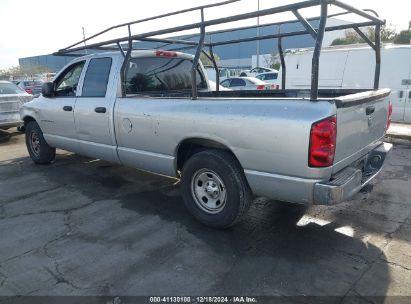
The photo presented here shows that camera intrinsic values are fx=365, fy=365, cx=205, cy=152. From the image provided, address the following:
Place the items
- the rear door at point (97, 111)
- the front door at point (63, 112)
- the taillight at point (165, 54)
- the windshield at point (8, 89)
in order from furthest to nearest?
the windshield at point (8, 89) → the front door at point (63, 112) → the taillight at point (165, 54) → the rear door at point (97, 111)

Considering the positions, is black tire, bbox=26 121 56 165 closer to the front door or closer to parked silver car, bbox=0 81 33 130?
the front door

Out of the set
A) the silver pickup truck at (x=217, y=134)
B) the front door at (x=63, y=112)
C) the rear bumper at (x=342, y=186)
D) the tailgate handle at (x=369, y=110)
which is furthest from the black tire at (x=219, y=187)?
the front door at (x=63, y=112)

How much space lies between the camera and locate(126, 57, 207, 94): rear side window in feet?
16.3

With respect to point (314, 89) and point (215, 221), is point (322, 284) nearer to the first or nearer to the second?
point (215, 221)

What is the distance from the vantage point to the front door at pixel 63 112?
5598 mm

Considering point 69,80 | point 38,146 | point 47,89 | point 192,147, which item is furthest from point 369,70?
point 38,146

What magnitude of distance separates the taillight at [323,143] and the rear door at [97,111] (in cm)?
279

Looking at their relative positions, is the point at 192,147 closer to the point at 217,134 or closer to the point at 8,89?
the point at 217,134

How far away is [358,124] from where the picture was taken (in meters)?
3.37

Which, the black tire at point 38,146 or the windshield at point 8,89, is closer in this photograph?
the black tire at point 38,146

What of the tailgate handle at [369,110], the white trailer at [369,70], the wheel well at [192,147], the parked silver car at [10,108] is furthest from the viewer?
the parked silver car at [10,108]

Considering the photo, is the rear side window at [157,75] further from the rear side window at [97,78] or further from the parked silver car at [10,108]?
the parked silver car at [10,108]

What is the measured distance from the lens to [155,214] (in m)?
4.41

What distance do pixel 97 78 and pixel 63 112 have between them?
100 cm
